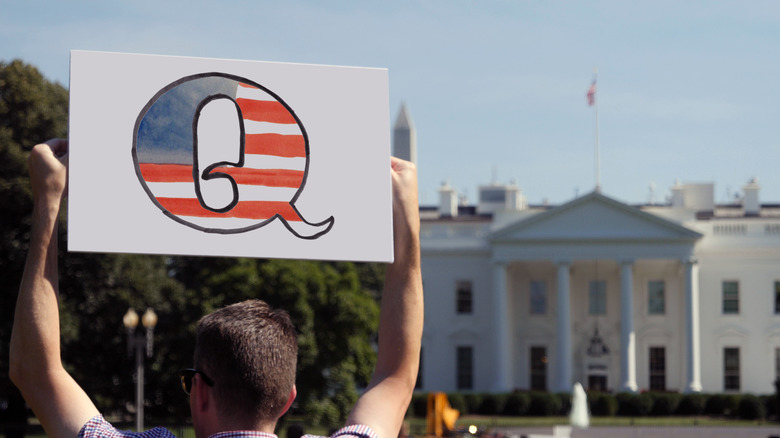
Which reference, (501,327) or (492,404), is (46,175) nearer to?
(492,404)

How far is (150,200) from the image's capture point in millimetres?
3135

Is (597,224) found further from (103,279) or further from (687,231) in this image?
(103,279)

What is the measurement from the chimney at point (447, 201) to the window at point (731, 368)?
1742 centimetres

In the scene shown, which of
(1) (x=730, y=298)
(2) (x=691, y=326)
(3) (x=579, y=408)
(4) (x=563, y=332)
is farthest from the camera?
(1) (x=730, y=298)

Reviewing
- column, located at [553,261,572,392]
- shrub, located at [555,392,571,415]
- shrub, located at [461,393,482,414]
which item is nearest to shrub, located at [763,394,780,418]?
shrub, located at [555,392,571,415]

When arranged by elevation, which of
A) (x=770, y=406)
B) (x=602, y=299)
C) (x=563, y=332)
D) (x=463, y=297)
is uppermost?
(x=463, y=297)

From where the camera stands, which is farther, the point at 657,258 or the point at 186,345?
the point at 657,258

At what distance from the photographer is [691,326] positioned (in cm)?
6391

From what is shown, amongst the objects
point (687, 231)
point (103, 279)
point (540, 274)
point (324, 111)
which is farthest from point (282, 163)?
point (540, 274)

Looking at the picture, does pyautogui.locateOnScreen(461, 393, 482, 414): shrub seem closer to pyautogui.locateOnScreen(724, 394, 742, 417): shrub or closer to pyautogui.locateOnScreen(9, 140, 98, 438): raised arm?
A: pyautogui.locateOnScreen(724, 394, 742, 417): shrub

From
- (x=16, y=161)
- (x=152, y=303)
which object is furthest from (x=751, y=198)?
(x=16, y=161)

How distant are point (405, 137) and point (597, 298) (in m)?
26.0

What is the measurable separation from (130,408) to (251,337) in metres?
42.2

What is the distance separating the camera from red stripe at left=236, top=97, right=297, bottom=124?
325 centimetres
